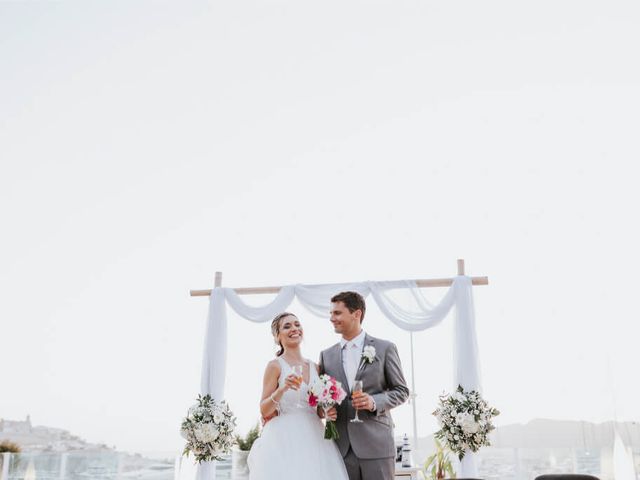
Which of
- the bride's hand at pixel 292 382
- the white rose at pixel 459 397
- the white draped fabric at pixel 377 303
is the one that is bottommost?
the bride's hand at pixel 292 382

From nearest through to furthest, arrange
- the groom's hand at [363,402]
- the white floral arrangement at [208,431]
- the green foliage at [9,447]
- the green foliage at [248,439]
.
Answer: the groom's hand at [363,402] → the white floral arrangement at [208,431] → the green foliage at [248,439] → the green foliage at [9,447]

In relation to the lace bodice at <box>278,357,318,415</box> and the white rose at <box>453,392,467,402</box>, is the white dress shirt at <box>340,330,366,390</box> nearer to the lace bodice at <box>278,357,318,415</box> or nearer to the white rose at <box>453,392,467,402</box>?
the lace bodice at <box>278,357,318,415</box>

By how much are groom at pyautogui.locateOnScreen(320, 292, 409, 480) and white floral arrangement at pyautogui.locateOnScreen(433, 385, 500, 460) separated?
10.3 feet

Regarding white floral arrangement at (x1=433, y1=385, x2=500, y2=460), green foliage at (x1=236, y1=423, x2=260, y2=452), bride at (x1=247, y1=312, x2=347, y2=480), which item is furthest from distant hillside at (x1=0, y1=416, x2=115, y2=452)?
bride at (x1=247, y1=312, x2=347, y2=480)

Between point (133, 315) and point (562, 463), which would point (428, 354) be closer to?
point (562, 463)

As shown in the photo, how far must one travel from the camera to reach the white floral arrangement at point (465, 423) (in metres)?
6.82

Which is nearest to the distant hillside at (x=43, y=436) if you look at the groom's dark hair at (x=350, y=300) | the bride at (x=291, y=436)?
the bride at (x=291, y=436)

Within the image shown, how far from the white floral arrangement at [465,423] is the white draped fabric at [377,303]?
0.40m

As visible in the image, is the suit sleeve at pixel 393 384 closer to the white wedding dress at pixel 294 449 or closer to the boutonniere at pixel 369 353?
the boutonniere at pixel 369 353

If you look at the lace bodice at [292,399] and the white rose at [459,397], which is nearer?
the lace bodice at [292,399]

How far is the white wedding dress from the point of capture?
12.5 feet

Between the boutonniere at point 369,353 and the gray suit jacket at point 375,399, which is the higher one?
the boutonniere at point 369,353

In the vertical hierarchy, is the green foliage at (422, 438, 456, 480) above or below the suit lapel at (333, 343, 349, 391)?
below

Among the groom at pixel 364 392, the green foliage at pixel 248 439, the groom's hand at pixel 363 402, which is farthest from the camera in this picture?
the green foliage at pixel 248 439
